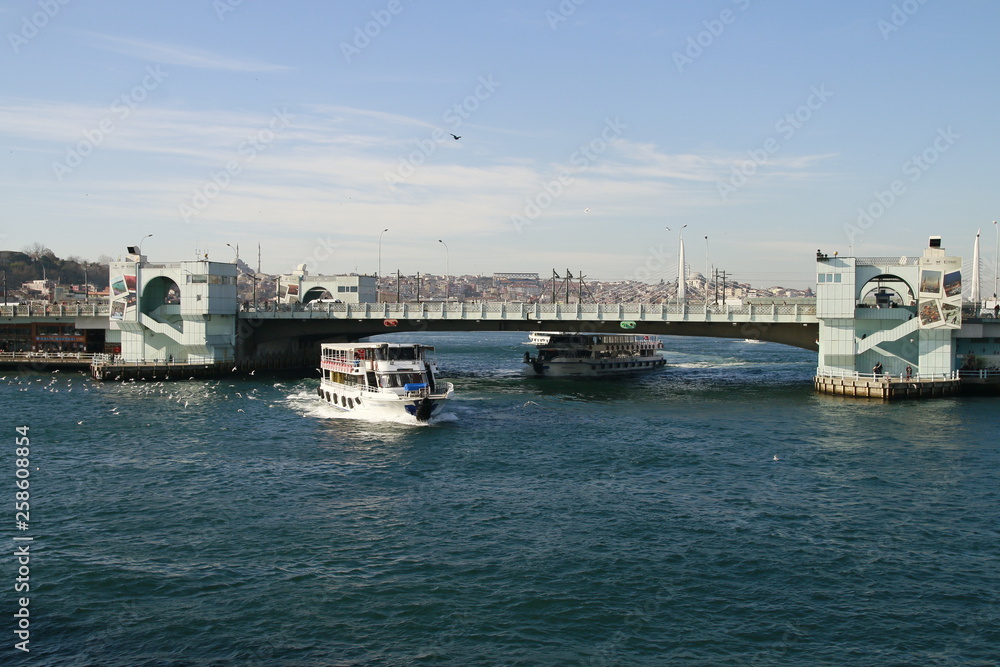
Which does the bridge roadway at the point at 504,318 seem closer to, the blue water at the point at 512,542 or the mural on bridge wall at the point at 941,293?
the mural on bridge wall at the point at 941,293

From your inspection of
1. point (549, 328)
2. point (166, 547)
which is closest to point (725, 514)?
point (166, 547)

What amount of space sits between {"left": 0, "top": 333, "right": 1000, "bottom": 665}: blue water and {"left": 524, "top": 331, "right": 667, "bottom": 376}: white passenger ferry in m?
39.7

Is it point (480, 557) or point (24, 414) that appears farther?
point (24, 414)

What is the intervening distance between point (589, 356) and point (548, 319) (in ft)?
68.7

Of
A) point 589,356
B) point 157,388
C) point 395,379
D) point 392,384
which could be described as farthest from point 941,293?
point 157,388

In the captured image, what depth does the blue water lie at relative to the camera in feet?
73.3

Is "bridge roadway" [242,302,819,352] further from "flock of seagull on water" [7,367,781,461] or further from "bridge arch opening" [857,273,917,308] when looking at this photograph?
"flock of seagull on water" [7,367,781,461]

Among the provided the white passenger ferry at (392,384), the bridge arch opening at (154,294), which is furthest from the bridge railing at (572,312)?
the white passenger ferry at (392,384)

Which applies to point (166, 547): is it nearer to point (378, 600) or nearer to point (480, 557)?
point (378, 600)

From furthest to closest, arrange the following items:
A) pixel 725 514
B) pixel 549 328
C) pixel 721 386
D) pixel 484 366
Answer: pixel 484 366, pixel 549 328, pixel 721 386, pixel 725 514

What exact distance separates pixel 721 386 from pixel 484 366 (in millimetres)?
38057

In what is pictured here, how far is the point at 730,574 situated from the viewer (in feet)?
88.2

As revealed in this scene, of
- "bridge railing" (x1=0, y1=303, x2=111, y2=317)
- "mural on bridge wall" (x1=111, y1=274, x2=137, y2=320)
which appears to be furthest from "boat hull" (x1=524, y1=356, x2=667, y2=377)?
"bridge railing" (x1=0, y1=303, x2=111, y2=317)

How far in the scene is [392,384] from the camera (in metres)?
56.1
